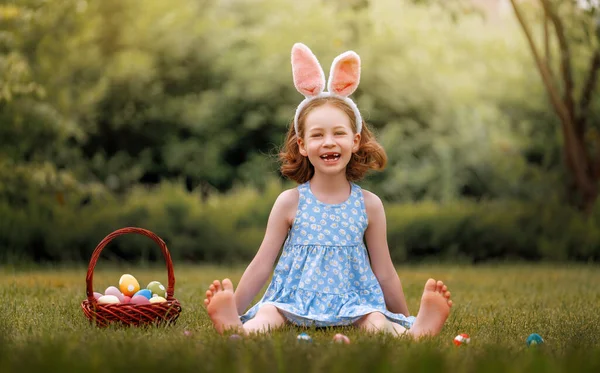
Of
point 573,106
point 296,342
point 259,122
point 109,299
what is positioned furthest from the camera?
point 259,122

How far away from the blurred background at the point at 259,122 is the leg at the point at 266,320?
5.18 metres

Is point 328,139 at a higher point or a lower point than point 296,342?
higher

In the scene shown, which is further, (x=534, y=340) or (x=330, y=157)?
(x=330, y=157)

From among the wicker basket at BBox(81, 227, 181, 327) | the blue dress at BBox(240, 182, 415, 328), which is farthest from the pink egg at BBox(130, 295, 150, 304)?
the blue dress at BBox(240, 182, 415, 328)

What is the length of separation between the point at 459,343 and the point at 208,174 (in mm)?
9143

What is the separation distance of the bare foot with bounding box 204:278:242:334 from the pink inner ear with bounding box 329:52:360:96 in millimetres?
1187

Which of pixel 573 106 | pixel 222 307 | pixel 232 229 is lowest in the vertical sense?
pixel 232 229

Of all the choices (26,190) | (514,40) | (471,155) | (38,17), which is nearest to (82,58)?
(38,17)

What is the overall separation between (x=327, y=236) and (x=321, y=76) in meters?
0.79

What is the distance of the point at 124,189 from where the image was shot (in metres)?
11.7

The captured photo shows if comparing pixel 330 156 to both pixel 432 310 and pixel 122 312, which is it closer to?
pixel 432 310

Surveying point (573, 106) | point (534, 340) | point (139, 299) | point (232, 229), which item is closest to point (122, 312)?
point (139, 299)

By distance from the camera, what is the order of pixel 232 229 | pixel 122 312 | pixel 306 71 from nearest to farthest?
pixel 122 312 → pixel 306 71 → pixel 232 229

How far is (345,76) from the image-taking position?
12.8 feet
